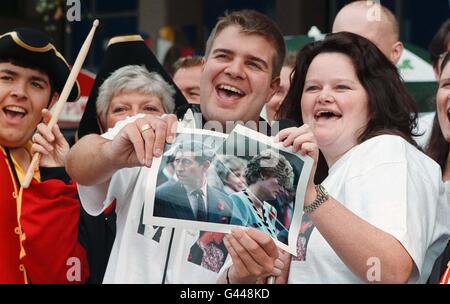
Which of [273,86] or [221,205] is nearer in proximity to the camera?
[221,205]

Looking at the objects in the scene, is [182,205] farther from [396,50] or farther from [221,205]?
[396,50]

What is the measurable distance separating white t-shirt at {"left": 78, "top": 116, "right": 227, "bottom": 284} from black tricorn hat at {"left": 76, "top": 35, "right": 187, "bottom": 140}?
663mm

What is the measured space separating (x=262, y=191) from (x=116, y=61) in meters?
1.13

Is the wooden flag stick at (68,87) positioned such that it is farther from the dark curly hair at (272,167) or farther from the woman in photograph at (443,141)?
the woman in photograph at (443,141)

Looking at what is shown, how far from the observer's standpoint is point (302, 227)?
2.19 m

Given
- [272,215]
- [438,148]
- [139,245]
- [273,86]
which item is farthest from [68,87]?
[438,148]

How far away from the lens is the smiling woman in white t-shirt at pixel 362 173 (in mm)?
1940

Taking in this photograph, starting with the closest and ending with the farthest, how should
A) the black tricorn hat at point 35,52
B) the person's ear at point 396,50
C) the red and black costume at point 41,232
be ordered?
the red and black costume at point 41,232 < the black tricorn hat at point 35,52 < the person's ear at point 396,50

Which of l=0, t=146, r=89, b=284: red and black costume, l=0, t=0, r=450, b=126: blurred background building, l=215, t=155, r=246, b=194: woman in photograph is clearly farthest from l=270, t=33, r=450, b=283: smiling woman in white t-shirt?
l=0, t=0, r=450, b=126: blurred background building

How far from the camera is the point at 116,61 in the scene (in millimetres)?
2938

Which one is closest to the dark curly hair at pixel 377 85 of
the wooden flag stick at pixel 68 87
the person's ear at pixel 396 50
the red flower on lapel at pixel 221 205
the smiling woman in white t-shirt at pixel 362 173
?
the smiling woman in white t-shirt at pixel 362 173

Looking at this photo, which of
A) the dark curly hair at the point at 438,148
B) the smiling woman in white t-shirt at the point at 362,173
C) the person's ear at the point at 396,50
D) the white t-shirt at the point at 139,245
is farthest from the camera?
the person's ear at the point at 396,50

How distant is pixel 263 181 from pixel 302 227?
10.7 inches
